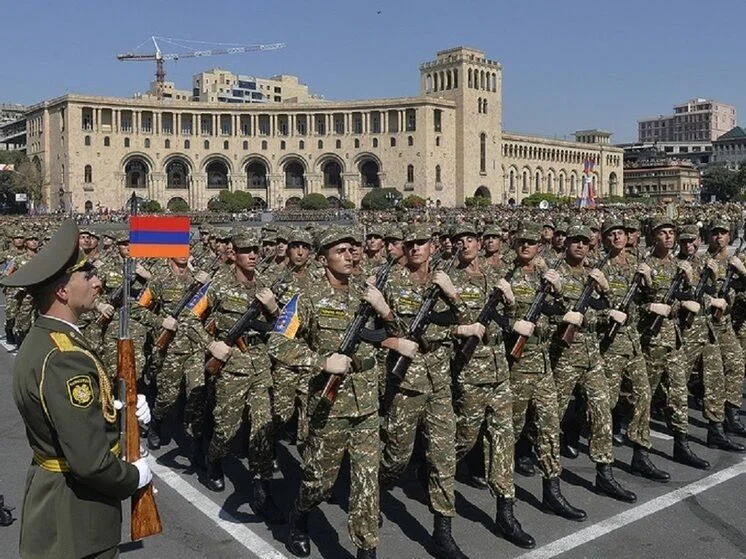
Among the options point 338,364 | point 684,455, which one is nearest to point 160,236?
point 338,364

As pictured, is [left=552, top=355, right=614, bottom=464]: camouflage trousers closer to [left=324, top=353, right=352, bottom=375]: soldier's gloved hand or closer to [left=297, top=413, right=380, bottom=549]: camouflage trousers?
[left=297, top=413, right=380, bottom=549]: camouflage trousers

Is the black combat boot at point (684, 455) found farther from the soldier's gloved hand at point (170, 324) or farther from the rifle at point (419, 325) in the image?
the soldier's gloved hand at point (170, 324)

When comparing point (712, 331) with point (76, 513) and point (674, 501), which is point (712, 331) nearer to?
point (674, 501)

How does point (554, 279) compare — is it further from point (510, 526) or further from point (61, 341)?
point (61, 341)

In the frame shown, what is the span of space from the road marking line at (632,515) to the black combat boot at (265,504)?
1.92 meters

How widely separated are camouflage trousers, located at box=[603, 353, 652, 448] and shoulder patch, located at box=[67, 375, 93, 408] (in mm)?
4877

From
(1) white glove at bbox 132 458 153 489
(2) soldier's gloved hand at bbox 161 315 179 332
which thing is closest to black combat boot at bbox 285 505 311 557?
(1) white glove at bbox 132 458 153 489

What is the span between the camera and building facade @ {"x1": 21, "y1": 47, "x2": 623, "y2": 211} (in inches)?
3440

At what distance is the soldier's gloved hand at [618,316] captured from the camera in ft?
22.3

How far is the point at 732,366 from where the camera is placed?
796 cm

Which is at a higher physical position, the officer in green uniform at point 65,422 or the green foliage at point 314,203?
the green foliage at point 314,203

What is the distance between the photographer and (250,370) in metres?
6.52

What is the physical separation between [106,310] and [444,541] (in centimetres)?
491

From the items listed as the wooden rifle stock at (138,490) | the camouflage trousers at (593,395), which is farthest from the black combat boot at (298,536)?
the camouflage trousers at (593,395)
